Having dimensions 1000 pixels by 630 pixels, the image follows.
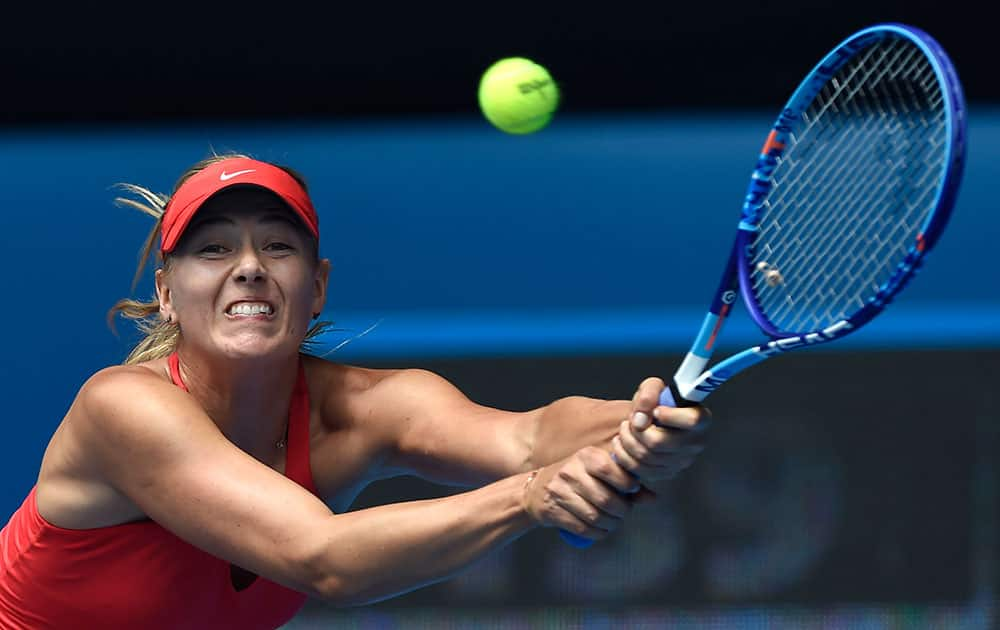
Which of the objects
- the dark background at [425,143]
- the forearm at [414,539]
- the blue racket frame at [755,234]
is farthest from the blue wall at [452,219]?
the forearm at [414,539]

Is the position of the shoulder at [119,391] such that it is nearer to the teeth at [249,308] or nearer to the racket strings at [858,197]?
the teeth at [249,308]

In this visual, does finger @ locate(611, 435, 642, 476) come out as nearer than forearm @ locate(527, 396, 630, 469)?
Yes

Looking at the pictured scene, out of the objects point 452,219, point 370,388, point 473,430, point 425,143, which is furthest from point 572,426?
point 425,143

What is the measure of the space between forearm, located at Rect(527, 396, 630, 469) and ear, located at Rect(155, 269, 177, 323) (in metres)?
0.61

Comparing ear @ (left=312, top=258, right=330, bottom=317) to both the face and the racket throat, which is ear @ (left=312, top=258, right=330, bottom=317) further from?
the racket throat

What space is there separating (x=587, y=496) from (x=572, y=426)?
409 millimetres

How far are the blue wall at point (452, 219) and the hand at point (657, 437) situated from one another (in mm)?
2818

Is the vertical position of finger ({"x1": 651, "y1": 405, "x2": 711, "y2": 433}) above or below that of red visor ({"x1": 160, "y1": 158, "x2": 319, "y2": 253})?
below

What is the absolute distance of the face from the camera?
8.00 feet

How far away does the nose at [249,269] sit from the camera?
95.4 inches

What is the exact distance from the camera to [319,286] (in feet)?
8.67

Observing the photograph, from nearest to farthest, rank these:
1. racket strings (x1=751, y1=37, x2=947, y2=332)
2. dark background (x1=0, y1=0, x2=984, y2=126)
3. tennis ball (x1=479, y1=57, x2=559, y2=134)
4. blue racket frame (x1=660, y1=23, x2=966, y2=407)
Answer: blue racket frame (x1=660, y1=23, x2=966, y2=407), racket strings (x1=751, y1=37, x2=947, y2=332), tennis ball (x1=479, y1=57, x2=559, y2=134), dark background (x1=0, y1=0, x2=984, y2=126)

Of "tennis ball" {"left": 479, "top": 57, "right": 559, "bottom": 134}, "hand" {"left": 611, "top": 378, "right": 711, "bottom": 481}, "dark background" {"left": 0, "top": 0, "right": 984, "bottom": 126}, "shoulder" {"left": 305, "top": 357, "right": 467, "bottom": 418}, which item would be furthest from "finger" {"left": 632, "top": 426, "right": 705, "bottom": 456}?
"dark background" {"left": 0, "top": 0, "right": 984, "bottom": 126}

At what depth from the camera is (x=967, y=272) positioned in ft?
16.4
